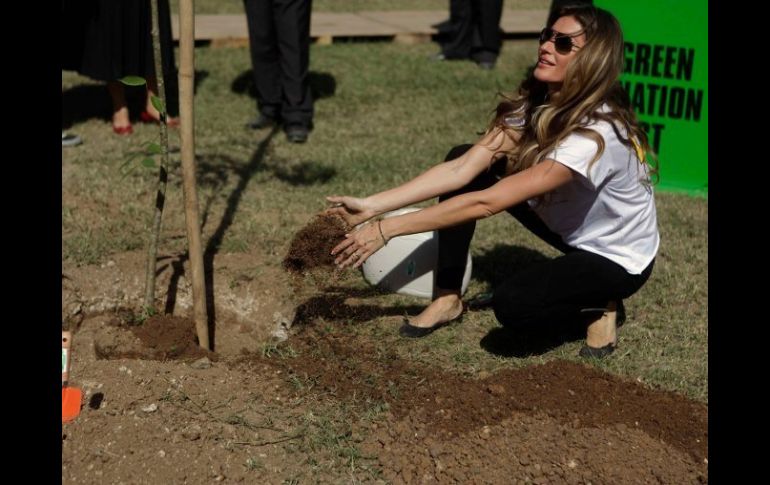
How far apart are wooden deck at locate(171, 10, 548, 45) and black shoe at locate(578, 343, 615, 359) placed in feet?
18.4

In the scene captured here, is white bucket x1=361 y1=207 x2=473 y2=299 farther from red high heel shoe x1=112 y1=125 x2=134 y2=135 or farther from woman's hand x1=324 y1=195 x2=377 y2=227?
red high heel shoe x1=112 y1=125 x2=134 y2=135

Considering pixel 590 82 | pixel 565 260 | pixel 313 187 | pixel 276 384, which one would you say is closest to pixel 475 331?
pixel 565 260

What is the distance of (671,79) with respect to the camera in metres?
5.61

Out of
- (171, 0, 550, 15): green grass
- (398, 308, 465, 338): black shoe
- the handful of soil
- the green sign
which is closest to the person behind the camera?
the handful of soil

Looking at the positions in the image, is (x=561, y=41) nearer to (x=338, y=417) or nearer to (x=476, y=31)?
(x=338, y=417)

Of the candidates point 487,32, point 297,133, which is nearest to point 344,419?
point 297,133

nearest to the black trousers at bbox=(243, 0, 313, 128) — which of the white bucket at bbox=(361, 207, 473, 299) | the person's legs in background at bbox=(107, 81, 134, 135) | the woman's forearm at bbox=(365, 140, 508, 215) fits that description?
the person's legs in background at bbox=(107, 81, 134, 135)

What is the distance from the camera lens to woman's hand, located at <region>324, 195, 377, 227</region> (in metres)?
3.35

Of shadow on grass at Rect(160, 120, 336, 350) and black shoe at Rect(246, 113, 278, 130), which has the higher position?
shadow on grass at Rect(160, 120, 336, 350)

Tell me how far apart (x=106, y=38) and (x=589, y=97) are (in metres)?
3.86

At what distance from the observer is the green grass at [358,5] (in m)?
9.83

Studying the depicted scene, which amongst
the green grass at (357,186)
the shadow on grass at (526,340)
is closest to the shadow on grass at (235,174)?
the green grass at (357,186)

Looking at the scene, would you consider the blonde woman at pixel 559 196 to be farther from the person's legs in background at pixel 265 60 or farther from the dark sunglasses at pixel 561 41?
the person's legs in background at pixel 265 60
